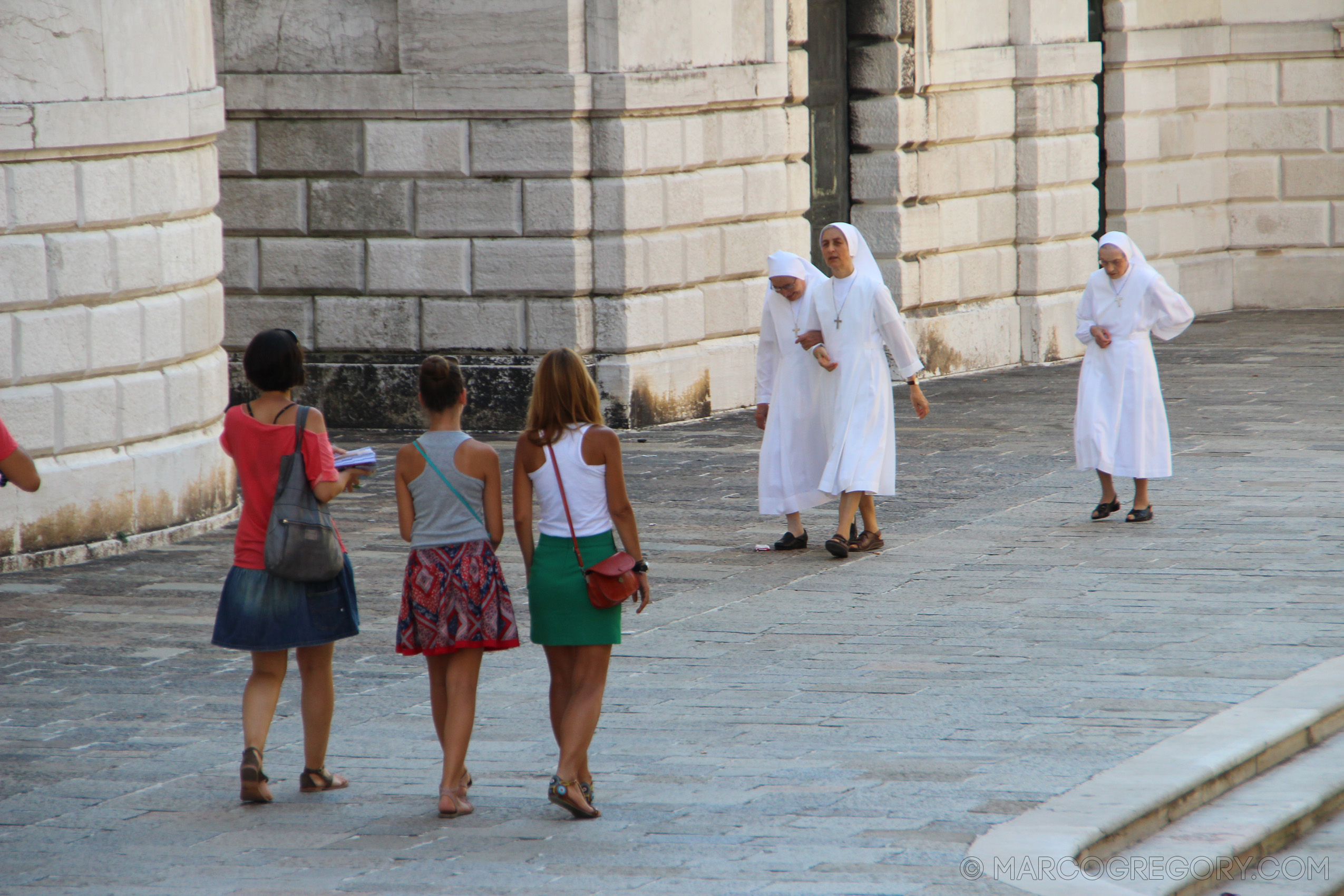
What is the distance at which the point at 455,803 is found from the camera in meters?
5.92

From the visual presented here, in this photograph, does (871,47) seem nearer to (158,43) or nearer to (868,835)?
(158,43)

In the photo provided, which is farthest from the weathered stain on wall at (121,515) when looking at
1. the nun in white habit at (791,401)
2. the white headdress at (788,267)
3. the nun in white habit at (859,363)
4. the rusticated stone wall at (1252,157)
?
the rusticated stone wall at (1252,157)

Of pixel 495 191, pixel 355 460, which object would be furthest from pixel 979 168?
pixel 355 460

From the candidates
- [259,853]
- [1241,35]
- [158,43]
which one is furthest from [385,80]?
[1241,35]

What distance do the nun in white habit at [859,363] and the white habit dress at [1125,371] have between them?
1.18 m

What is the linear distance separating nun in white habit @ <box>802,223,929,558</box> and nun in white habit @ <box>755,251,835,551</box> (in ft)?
0.34

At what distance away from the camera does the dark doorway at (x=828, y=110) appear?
1739 cm

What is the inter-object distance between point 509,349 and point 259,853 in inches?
367

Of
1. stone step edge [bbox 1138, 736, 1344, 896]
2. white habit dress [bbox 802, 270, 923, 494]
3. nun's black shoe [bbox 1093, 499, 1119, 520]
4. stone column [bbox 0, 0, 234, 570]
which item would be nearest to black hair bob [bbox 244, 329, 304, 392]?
stone step edge [bbox 1138, 736, 1344, 896]

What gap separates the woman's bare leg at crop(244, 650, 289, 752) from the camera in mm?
6266

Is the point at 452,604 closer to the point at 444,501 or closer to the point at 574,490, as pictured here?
the point at 444,501

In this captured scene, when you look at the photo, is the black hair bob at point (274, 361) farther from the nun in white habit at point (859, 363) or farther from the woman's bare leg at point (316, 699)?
the nun in white habit at point (859, 363)

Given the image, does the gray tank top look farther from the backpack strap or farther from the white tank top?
the white tank top

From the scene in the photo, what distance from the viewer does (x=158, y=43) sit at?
424 inches
